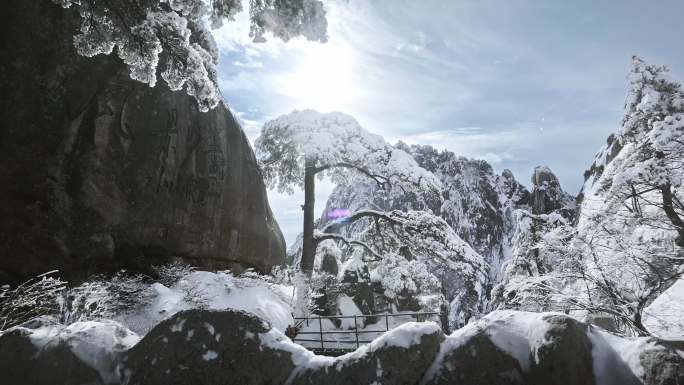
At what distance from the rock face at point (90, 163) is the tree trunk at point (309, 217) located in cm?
284

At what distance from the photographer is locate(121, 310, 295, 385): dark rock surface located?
2.69 metres

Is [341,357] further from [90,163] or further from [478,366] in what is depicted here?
[90,163]

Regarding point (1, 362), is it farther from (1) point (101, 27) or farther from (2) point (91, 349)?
(1) point (101, 27)

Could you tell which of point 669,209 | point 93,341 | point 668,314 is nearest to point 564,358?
point 93,341

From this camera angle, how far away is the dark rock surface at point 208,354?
106 inches

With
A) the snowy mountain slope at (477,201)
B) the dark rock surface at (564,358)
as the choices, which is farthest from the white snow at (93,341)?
the snowy mountain slope at (477,201)

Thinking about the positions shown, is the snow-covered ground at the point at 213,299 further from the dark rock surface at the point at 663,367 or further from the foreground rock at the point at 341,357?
the dark rock surface at the point at 663,367

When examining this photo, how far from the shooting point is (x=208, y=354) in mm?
2734

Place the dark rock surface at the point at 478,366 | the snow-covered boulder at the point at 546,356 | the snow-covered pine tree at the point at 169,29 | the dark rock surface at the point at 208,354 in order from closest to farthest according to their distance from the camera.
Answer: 1. the snow-covered boulder at the point at 546,356
2. the dark rock surface at the point at 478,366
3. the dark rock surface at the point at 208,354
4. the snow-covered pine tree at the point at 169,29

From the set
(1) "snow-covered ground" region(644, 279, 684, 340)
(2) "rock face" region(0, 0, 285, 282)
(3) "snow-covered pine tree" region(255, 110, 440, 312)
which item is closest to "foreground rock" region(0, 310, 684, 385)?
(2) "rock face" region(0, 0, 285, 282)

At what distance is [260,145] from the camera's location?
46.5 feet

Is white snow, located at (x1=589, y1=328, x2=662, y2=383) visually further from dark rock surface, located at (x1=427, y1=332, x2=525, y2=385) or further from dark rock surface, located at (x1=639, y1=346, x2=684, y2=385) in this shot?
dark rock surface, located at (x1=427, y1=332, x2=525, y2=385)

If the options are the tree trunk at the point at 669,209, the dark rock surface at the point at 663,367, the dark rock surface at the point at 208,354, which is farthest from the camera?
the tree trunk at the point at 669,209

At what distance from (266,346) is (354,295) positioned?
41.6 ft
